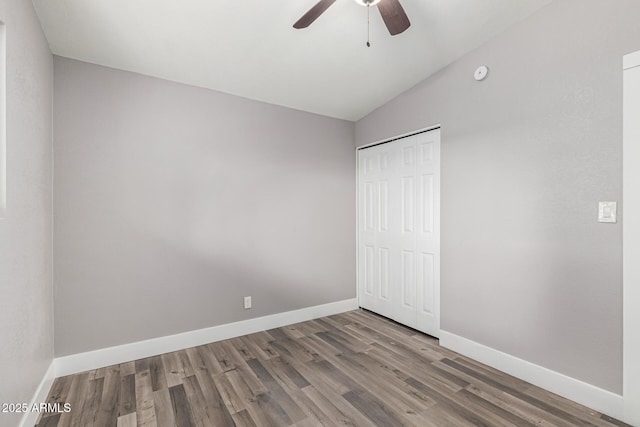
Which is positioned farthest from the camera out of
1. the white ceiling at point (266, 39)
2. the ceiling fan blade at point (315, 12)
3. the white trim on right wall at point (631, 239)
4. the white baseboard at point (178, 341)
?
the white baseboard at point (178, 341)

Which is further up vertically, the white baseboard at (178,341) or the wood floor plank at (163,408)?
the white baseboard at (178,341)

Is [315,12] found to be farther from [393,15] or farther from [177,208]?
[177,208]

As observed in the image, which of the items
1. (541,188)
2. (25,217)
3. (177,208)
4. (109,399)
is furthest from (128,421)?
(541,188)

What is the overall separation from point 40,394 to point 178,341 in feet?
3.22

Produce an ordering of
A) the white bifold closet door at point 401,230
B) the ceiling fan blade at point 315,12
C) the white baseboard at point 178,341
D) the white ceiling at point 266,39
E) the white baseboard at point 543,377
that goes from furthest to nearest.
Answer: the white bifold closet door at point 401,230 → the white baseboard at point 178,341 → the white ceiling at point 266,39 → the white baseboard at point 543,377 → the ceiling fan blade at point 315,12

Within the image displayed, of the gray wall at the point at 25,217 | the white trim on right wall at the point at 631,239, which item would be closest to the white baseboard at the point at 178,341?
the gray wall at the point at 25,217

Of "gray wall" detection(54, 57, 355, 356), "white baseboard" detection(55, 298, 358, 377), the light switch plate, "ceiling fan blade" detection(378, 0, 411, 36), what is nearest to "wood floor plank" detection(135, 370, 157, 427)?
"white baseboard" detection(55, 298, 358, 377)

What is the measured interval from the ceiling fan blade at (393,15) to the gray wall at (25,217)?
6.06ft

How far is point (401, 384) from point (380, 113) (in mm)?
2746

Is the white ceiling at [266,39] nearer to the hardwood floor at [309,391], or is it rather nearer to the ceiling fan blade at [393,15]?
the ceiling fan blade at [393,15]

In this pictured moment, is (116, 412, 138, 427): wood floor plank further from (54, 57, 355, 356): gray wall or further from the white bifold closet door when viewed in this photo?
the white bifold closet door

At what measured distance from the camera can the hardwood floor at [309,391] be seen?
1.90m

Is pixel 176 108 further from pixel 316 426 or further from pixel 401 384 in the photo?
pixel 401 384

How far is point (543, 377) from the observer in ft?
7.25
